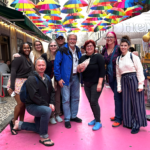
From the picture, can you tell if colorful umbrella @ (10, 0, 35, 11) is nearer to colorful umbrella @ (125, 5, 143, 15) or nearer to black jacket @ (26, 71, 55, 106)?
colorful umbrella @ (125, 5, 143, 15)

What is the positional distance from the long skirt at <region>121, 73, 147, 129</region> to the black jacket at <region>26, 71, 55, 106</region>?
145 centimetres

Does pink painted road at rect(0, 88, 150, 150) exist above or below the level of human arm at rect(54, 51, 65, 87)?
below

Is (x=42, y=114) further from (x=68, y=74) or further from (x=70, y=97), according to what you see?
(x=70, y=97)

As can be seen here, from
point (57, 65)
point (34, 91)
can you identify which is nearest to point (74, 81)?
point (57, 65)

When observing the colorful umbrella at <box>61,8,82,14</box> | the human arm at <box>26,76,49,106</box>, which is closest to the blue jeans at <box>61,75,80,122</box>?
the human arm at <box>26,76,49,106</box>

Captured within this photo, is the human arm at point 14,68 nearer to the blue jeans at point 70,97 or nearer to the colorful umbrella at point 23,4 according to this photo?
the blue jeans at point 70,97

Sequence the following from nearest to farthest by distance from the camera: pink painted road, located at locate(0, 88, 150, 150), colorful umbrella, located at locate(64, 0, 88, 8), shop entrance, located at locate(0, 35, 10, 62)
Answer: pink painted road, located at locate(0, 88, 150, 150) → colorful umbrella, located at locate(64, 0, 88, 8) → shop entrance, located at locate(0, 35, 10, 62)

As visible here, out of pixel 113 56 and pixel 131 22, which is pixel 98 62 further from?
pixel 131 22

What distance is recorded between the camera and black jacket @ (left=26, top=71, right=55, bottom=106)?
9.52 feet

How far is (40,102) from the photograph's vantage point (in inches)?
115

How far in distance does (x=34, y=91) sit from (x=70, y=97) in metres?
1.23

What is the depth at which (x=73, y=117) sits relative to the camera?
389cm

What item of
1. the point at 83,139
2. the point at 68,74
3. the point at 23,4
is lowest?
the point at 83,139

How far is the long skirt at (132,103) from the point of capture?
324 centimetres
